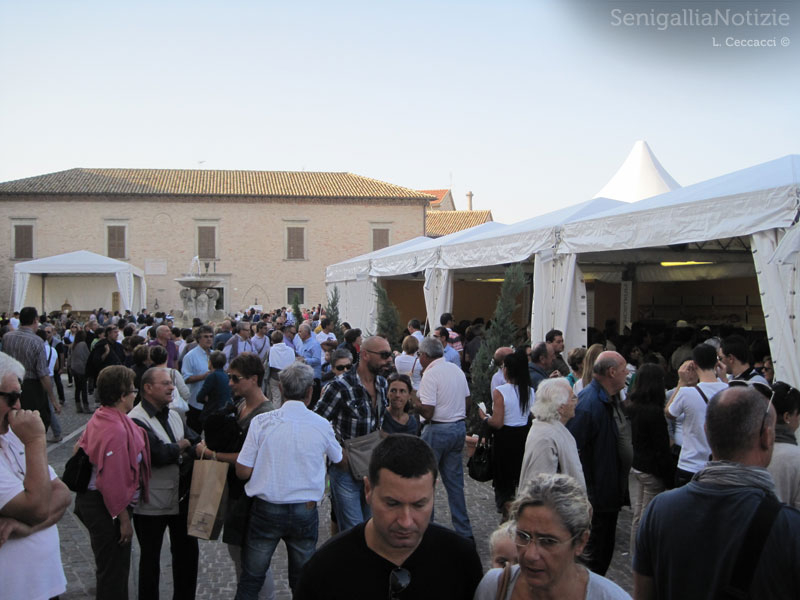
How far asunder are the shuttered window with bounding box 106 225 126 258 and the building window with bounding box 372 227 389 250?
1419cm

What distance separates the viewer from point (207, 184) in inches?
1612

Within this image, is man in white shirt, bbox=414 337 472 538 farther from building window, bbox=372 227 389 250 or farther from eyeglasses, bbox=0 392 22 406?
building window, bbox=372 227 389 250

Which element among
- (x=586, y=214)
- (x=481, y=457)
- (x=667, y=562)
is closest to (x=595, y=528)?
(x=481, y=457)

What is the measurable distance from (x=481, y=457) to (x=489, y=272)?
958 cm

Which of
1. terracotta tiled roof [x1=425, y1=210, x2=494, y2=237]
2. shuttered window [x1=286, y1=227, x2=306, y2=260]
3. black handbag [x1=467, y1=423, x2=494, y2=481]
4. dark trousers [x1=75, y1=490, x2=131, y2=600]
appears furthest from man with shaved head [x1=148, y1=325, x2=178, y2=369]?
terracotta tiled roof [x1=425, y1=210, x2=494, y2=237]

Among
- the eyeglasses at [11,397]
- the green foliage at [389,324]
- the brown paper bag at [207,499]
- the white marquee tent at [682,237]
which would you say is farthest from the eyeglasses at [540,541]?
the green foliage at [389,324]

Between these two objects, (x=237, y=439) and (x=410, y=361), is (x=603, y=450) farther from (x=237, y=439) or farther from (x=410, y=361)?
(x=410, y=361)

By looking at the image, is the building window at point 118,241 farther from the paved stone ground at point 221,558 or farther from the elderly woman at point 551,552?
the elderly woman at point 551,552

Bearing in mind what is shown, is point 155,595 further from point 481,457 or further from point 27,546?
point 481,457

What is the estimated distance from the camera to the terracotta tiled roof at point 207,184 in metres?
39.4

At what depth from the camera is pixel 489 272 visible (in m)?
14.2

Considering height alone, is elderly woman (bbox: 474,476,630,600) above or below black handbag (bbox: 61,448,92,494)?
above

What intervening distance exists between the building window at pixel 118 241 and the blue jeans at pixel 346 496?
127 ft

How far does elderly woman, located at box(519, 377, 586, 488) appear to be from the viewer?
368cm
